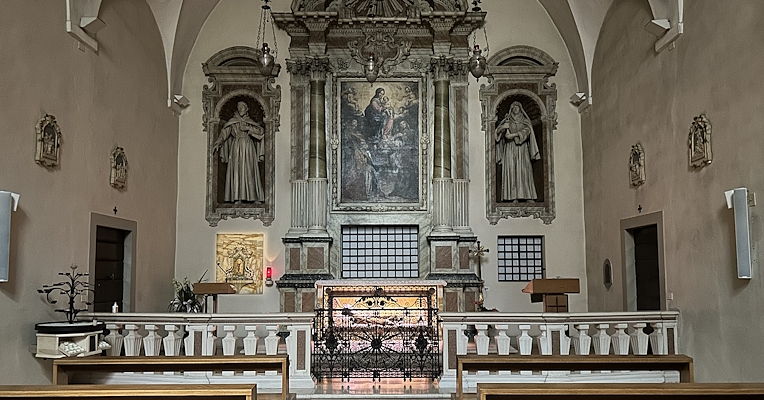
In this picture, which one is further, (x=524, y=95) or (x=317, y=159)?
(x=524, y=95)

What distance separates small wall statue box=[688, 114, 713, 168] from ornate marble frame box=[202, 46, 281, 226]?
7.71m

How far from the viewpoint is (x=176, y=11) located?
42.2ft

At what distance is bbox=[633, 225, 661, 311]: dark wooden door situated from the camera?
10445 mm

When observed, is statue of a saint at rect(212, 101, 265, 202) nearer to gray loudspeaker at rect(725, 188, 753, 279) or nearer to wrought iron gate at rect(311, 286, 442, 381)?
wrought iron gate at rect(311, 286, 442, 381)

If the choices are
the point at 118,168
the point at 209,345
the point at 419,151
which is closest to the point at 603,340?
the point at 209,345

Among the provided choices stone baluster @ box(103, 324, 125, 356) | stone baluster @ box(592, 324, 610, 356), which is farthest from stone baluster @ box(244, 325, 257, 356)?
stone baluster @ box(592, 324, 610, 356)

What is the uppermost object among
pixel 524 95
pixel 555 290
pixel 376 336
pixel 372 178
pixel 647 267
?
pixel 524 95

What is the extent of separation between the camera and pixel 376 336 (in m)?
9.90

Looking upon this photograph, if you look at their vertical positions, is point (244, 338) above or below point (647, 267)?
below

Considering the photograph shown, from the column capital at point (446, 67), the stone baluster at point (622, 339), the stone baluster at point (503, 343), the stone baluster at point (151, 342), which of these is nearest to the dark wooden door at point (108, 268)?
the stone baluster at point (151, 342)

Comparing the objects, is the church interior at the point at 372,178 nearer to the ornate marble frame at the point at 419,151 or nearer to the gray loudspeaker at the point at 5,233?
the ornate marble frame at the point at 419,151

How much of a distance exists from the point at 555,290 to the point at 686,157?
7.84 ft

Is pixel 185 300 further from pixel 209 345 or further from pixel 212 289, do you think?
pixel 209 345

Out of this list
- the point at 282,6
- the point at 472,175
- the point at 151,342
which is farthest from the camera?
the point at 282,6
